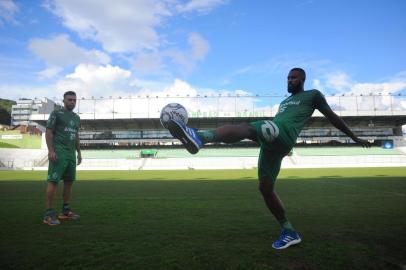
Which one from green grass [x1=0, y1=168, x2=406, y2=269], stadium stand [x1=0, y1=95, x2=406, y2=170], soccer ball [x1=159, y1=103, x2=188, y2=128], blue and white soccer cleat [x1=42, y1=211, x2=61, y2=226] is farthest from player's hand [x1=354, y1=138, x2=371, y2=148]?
stadium stand [x1=0, y1=95, x2=406, y2=170]

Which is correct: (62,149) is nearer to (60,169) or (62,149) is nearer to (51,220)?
(60,169)

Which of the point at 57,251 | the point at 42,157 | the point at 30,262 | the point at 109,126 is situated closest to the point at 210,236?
the point at 57,251

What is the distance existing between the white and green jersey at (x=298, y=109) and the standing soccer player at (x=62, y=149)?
3.59 meters

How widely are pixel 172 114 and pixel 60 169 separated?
9.07 feet

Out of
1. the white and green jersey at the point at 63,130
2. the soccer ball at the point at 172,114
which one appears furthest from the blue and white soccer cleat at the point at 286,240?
the white and green jersey at the point at 63,130

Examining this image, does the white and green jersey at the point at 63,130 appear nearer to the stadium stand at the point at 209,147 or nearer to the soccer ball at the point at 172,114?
the soccer ball at the point at 172,114

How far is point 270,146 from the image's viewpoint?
12.9 feet

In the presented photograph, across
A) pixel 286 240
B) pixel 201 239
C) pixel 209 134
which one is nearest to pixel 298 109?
pixel 209 134

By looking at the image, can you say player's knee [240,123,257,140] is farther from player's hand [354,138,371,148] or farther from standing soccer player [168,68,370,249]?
player's hand [354,138,371,148]

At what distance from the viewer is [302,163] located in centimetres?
4662

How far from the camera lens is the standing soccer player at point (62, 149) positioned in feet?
18.0

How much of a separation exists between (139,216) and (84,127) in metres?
60.9

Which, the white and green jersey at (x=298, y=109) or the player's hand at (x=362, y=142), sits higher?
the white and green jersey at (x=298, y=109)

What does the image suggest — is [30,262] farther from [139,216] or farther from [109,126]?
[109,126]
